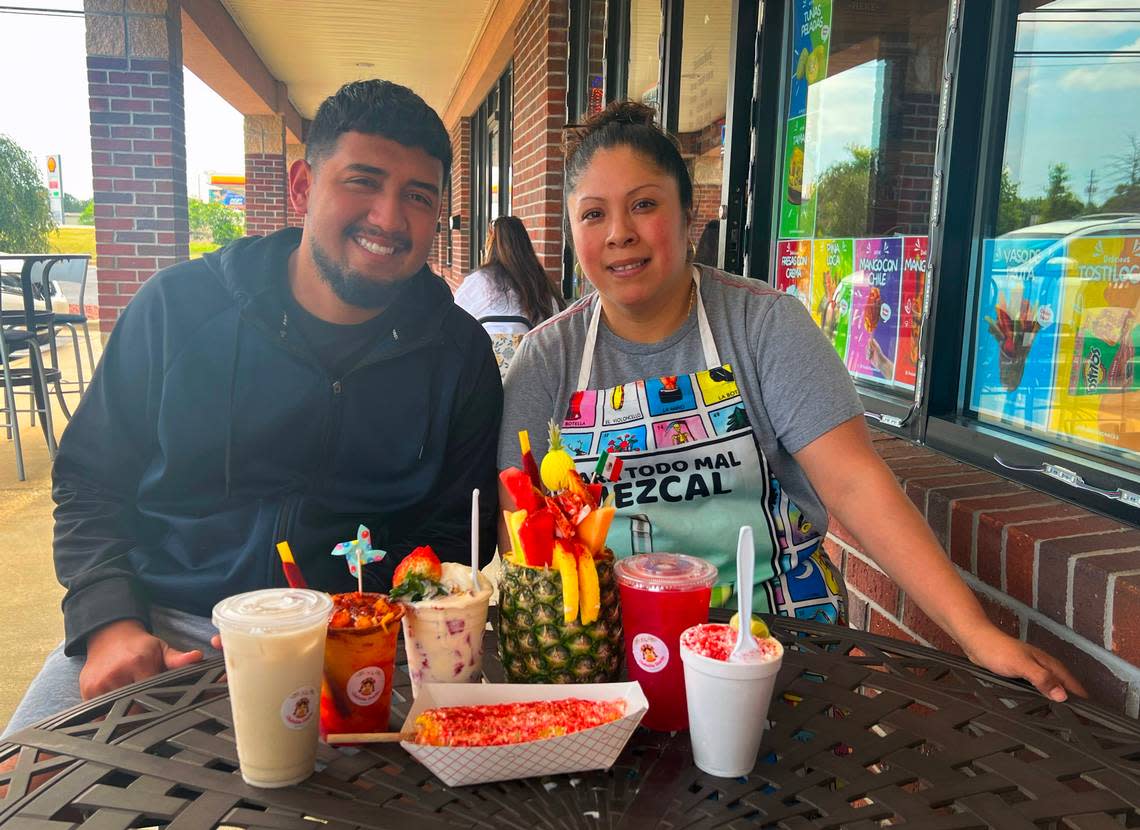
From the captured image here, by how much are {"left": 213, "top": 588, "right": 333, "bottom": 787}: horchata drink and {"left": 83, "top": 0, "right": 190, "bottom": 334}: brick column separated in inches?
242

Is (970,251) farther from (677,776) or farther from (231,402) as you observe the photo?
(231,402)

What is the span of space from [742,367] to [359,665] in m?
0.99

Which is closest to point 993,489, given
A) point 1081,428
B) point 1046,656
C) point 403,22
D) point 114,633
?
point 1081,428

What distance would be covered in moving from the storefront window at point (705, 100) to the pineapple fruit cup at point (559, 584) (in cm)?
208

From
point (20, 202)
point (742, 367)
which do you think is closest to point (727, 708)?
point (742, 367)

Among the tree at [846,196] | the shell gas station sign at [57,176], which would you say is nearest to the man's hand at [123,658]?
the tree at [846,196]

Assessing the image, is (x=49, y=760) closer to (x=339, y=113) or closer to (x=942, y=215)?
(x=339, y=113)

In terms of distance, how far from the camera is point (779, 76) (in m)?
2.87

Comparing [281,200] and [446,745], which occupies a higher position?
[281,200]

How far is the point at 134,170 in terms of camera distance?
6.57 metres

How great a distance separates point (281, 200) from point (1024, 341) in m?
13.5

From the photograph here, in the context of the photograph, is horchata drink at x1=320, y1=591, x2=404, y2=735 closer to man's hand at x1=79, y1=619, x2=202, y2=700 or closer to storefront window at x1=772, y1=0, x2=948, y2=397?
man's hand at x1=79, y1=619, x2=202, y2=700

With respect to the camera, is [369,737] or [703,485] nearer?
[369,737]

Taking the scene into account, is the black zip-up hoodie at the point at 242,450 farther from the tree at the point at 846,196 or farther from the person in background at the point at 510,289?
the person in background at the point at 510,289
